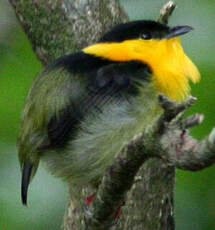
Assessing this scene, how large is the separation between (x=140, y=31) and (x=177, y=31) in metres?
0.20

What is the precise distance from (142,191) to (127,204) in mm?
102

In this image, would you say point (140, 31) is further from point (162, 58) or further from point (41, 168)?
point (41, 168)

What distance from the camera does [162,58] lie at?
3.58 meters

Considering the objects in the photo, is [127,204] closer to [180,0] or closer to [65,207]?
[65,207]

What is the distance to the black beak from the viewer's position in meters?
3.61

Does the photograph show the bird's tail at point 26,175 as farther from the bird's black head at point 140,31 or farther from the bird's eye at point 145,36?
the bird's eye at point 145,36

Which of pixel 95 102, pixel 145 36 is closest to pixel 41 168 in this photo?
pixel 95 102

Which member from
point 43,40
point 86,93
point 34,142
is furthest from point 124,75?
point 43,40

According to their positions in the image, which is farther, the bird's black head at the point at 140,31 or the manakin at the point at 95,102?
the bird's black head at the point at 140,31

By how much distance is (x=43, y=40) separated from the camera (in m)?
3.95

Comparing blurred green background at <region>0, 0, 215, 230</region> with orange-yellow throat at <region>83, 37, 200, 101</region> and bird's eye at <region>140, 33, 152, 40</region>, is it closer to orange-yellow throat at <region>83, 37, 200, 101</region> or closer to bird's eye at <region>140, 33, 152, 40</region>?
orange-yellow throat at <region>83, 37, 200, 101</region>

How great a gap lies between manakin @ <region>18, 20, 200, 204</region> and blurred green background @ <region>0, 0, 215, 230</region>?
0.32ft

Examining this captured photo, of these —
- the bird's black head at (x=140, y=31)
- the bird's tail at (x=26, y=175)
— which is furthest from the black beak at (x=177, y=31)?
the bird's tail at (x=26, y=175)

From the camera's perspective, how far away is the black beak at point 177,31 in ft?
11.8
